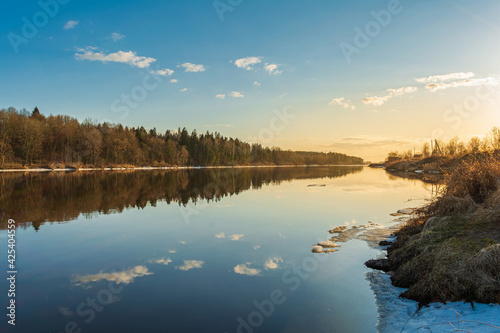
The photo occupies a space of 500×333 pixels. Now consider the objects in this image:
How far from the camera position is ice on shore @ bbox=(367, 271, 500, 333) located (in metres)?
5.17

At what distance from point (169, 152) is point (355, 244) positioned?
391ft

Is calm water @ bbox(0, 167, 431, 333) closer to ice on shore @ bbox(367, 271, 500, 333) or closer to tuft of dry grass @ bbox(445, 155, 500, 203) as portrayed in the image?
ice on shore @ bbox(367, 271, 500, 333)

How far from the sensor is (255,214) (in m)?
19.5

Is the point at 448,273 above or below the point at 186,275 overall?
above

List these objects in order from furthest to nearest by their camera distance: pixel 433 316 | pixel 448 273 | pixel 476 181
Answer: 1. pixel 476 181
2. pixel 448 273
3. pixel 433 316

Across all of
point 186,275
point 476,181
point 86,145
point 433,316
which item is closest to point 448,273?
point 433,316

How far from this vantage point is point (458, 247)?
759cm

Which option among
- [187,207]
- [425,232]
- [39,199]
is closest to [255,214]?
[187,207]

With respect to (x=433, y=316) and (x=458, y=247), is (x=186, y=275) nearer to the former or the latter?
(x=433, y=316)

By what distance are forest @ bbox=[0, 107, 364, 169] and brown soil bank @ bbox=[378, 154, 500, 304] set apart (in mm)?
91196

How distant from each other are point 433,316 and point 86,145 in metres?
103

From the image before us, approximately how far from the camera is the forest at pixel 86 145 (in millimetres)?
76562

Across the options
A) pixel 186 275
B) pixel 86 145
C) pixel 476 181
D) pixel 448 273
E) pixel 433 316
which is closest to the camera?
pixel 433 316

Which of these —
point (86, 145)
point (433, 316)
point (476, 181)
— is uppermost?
point (86, 145)
